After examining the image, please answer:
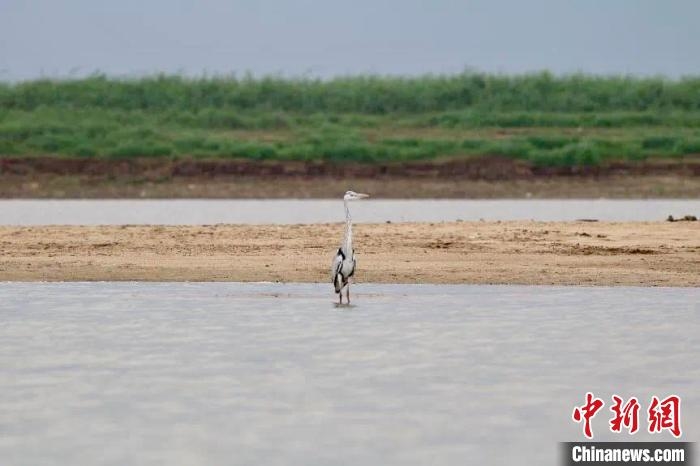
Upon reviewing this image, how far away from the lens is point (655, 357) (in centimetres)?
1186

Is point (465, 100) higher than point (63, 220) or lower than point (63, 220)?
higher

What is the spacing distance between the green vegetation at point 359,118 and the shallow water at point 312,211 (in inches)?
212

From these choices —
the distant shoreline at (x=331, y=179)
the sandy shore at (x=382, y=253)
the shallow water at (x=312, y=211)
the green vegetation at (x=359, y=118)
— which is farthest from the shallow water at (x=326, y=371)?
the green vegetation at (x=359, y=118)

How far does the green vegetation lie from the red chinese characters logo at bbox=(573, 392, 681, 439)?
27216mm

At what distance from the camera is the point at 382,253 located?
2025cm

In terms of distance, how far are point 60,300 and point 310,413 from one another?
21.0 ft

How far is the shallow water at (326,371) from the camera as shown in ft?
29.3

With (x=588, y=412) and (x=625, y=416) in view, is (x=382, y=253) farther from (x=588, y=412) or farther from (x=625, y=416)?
(x=625, y=416)

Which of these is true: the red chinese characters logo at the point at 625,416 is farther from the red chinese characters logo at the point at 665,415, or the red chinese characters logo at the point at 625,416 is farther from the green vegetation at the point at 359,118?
the green vegetation at the point at 359,118

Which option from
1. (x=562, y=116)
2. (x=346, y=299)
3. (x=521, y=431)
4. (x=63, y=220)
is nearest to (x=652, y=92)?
(x=562, y=116)

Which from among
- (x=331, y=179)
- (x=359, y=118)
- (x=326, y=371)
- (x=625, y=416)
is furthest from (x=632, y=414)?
(x=359, y=118)

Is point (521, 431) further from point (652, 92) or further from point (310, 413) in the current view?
point (652, 92)

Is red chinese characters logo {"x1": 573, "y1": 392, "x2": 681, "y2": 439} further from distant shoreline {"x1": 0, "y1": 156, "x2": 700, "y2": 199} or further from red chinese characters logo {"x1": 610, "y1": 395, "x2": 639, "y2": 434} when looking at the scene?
distant shoreline {"x1": 0, "y1": 156, "x2": 700, "y2": 199}

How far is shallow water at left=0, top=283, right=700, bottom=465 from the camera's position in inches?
351
